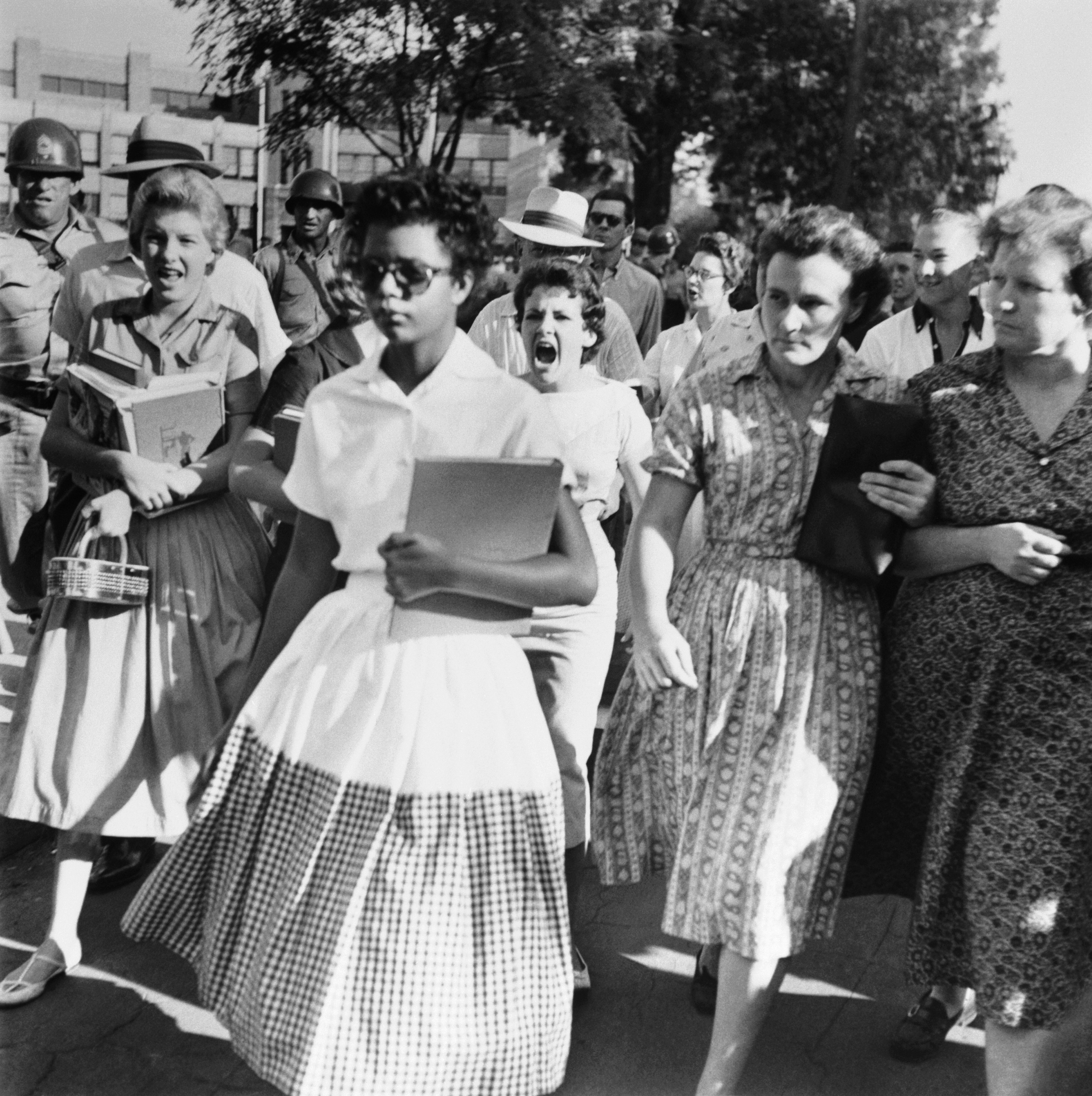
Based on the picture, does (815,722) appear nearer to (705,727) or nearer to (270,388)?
(705,727)

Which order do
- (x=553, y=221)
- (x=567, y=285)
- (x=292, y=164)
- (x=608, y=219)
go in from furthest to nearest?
(x=292, y=164) → (x=608, y=219) → (x=553, y=221) → (x=567, y=285)

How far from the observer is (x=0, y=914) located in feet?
14.4

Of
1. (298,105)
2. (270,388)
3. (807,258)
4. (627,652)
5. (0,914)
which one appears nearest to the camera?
(807,258)

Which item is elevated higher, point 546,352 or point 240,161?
point 240,161

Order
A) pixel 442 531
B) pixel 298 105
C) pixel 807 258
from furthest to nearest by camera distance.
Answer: pixel 298 105
pixel 807 258
pixel 442 531

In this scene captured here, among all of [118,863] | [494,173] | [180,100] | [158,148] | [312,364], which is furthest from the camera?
[494,173]

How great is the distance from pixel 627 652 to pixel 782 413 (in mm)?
4033

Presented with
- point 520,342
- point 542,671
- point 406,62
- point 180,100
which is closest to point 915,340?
point 520,342

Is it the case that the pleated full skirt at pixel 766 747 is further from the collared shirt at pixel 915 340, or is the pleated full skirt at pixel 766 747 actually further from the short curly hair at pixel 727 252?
the short curly hair at pixel 727 252

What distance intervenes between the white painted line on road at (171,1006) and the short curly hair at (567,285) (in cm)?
206

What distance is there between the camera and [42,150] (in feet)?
21.7

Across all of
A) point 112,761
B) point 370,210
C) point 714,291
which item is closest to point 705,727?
point 370,210

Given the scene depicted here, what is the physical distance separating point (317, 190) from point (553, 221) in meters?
2.67

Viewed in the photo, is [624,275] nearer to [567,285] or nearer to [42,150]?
[42,150]
